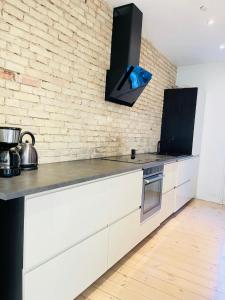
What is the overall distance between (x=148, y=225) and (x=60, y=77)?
180 cm

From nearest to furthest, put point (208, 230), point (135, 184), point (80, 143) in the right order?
1. point (135, 184)
2. point (80, 143)
3. point (208, 230)

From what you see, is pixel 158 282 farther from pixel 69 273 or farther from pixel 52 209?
pixel 52 209

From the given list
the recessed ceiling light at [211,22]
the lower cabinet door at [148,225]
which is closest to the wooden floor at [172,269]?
the lower cabinet door at [148,225]

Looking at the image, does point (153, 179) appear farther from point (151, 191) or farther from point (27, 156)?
point (27, 156)

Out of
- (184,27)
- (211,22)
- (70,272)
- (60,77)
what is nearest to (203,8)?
(211,22)

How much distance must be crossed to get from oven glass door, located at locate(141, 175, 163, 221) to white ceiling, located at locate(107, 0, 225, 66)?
1.83 metres

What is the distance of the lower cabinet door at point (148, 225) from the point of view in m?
2.38

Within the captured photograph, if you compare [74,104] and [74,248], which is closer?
[74,248]

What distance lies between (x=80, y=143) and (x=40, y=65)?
843 millimetres

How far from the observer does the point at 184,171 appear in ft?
11.6

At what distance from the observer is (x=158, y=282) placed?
190 cm

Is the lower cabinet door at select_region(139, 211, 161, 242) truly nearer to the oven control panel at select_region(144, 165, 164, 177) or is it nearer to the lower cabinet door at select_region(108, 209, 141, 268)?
the lower cabinet door at select_region(108, 209, 141, 268)

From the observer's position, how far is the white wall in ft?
13.6

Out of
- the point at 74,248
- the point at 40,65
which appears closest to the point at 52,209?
the point at 74,248
